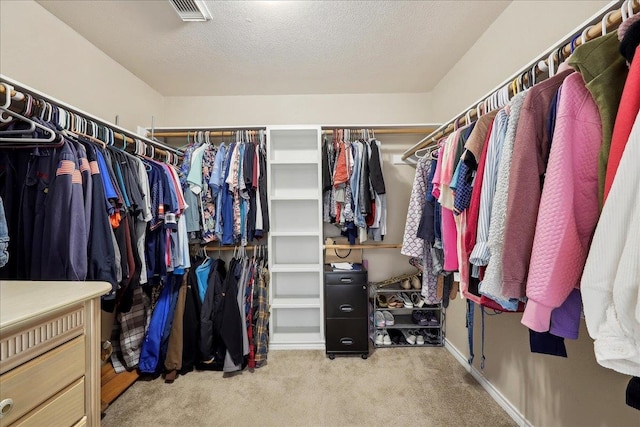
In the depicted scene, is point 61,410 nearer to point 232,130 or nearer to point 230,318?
point 230,318

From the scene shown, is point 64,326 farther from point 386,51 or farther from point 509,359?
point 386,51

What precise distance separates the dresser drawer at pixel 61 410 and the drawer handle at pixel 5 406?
0.04m

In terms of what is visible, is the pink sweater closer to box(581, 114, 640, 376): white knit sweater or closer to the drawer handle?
box(581, 114, 640, 376): white knit sweater

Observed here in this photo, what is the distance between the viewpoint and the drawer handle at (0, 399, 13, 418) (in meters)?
0.53

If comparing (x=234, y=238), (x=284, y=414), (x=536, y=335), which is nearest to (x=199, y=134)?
(x=234, y=238)

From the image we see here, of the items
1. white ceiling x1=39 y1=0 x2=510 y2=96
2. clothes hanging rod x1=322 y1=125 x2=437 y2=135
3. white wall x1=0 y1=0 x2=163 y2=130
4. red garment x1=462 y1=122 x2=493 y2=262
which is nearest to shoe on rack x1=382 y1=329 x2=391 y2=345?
red garment x1=462 y1=122 x2=493 y2=262

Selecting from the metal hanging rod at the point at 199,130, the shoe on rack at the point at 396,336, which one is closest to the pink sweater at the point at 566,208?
the shoe on rack at the point at 396,336

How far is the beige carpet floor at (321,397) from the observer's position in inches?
58.0

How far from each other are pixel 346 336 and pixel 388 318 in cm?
48

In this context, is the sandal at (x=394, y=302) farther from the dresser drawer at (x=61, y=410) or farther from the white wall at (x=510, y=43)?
the dresser drawer at (x=61, y=410)

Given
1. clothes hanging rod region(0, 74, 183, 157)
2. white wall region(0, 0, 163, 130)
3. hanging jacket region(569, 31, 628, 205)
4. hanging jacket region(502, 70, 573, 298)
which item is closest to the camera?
hanging jacket region(569, 31, 628, 205)

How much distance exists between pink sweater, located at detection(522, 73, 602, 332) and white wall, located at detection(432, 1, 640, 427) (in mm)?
757

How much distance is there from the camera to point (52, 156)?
113cm

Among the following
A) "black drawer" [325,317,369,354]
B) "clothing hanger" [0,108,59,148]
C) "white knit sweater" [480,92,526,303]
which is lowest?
"black drawer" [325,317,369,354]
